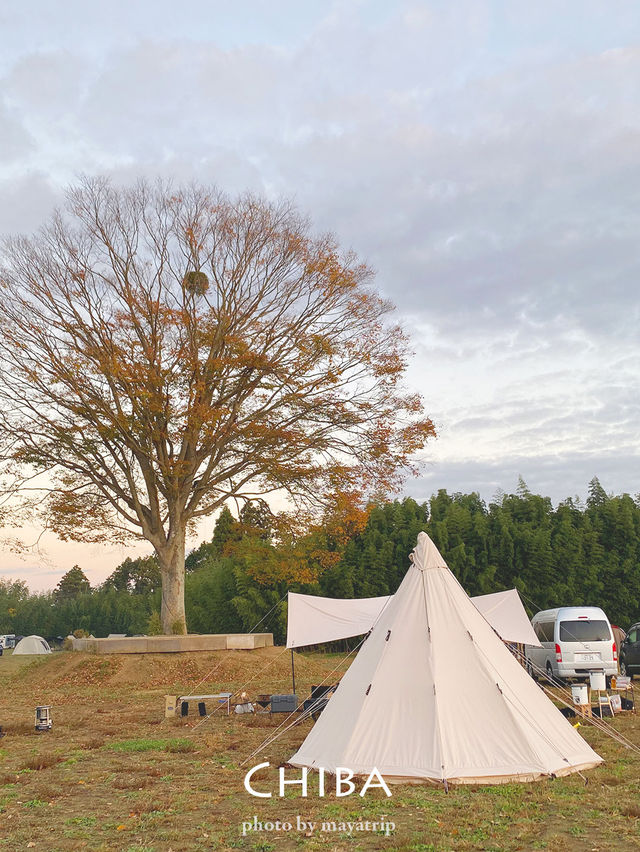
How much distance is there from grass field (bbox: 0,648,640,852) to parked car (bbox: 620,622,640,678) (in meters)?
7.40

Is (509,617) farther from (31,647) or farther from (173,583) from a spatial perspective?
(31,647)

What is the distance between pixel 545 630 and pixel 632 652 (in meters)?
2.43

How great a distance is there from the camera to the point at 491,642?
8320 mm

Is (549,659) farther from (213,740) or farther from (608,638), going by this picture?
(213,740)

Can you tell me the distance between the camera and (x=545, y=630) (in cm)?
1784

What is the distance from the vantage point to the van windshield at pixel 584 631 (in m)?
16.6

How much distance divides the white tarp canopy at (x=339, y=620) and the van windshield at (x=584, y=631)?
7.17 feet

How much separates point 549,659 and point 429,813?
12069mm

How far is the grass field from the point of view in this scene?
5520 mm

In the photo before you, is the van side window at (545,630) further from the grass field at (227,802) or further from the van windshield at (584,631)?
the grass field at (227,802)

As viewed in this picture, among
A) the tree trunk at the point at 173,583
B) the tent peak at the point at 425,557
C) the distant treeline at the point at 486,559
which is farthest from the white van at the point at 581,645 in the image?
the tree trunk at the point at 173,583

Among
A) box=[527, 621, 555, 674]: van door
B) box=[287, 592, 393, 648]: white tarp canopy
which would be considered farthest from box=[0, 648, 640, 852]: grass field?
box=[527, 621, 555, 674]: van door

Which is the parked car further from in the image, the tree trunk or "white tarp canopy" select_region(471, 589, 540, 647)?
the tree trunk

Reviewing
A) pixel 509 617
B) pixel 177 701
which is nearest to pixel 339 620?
pixel 177 701
